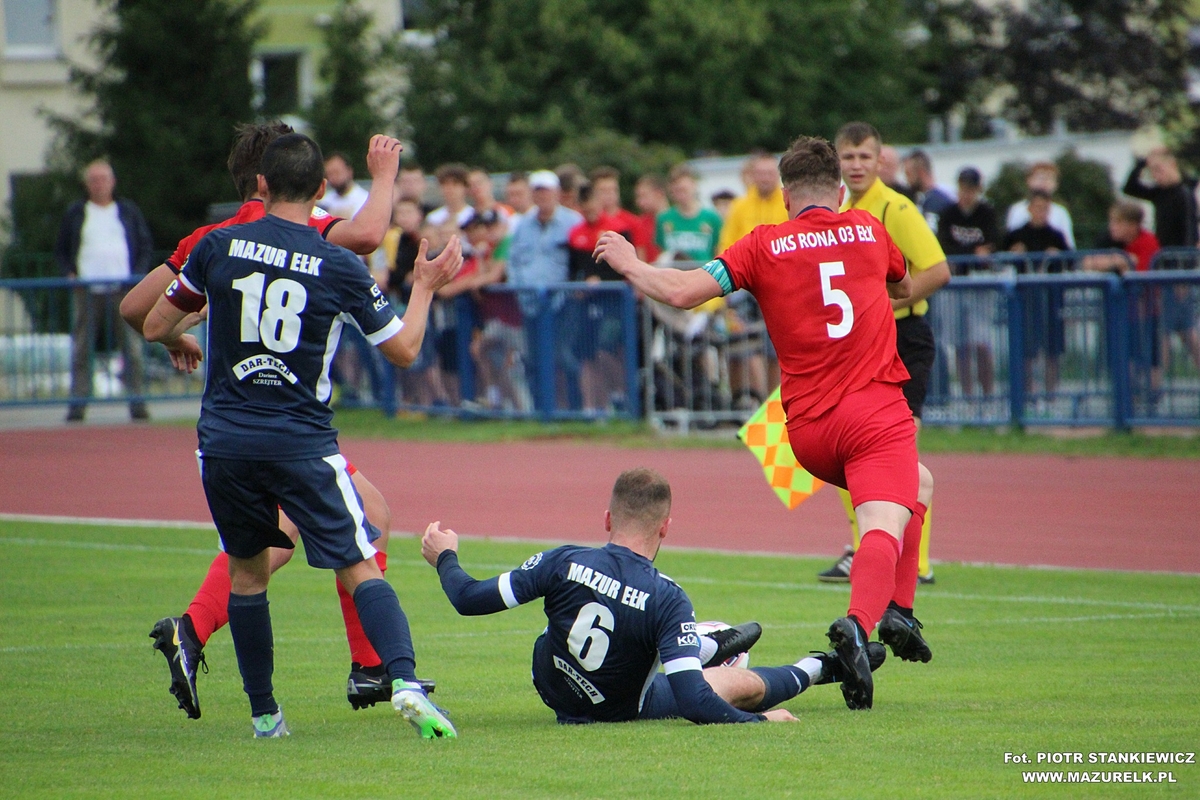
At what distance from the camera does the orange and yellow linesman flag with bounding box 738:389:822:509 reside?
31.2ft

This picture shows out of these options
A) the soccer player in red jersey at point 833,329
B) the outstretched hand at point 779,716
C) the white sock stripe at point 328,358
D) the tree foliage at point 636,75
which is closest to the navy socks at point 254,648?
the white sock stripe at point 328,358

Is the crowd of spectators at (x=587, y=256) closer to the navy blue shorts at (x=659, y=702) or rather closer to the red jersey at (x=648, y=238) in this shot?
the red jersey at (x=648, y=238)

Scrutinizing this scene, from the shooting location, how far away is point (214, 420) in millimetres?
5816

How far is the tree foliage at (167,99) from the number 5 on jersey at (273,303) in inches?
1109

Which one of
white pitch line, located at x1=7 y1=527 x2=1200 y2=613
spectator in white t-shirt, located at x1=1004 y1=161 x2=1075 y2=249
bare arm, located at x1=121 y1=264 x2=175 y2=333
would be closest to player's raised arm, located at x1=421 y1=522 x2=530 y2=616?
bare arm, located at x1=121 y1=264 x2=175 y2=333

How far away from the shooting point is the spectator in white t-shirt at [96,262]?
19.4 meters

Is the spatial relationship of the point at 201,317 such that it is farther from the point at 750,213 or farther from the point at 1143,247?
the point at 1143,247

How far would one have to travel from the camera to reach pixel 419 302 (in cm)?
578

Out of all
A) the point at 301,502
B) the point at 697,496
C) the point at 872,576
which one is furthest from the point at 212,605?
the point at 697,496

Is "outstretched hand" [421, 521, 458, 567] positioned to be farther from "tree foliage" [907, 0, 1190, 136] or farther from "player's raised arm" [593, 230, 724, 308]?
"tree foliage" [907, 0, 1190, 136]

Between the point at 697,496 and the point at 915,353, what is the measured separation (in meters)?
4.66

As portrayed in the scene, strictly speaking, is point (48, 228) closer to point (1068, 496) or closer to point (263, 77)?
point (263, 77)

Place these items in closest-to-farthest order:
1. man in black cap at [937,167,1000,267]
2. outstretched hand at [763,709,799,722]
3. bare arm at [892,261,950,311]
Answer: outstretched hand at [763,709,799,722] < bare arm at [892,261,950,311] < man in black cap at [937,167,1000,267]

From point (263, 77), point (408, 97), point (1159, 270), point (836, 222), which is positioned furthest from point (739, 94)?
point (836, 222)
